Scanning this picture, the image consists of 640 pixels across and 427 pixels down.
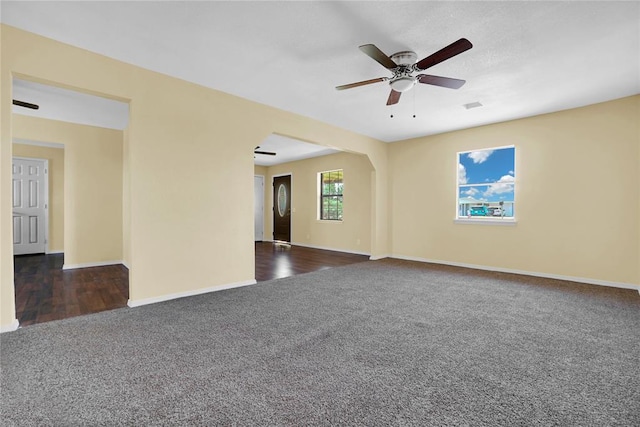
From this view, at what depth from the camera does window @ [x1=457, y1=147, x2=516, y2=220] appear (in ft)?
17.2

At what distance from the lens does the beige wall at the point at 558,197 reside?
4.14m

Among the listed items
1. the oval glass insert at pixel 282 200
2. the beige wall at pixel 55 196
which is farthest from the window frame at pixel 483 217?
the beige wall at pixel 55 196

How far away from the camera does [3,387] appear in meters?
1.78

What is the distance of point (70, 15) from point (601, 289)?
6748 millimetres

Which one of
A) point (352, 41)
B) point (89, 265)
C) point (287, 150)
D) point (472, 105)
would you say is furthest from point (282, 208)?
point (352, 41)

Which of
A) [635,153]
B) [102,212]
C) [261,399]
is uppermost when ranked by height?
[635,153]

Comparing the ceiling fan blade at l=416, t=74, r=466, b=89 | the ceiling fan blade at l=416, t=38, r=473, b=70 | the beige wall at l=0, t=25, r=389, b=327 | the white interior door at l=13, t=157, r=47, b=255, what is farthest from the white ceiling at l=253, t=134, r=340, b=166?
the white interior door at l=13, t=157, r=47, b=255

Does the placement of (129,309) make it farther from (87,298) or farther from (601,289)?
(601,289)

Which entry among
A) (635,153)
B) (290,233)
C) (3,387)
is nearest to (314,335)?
(3,387)

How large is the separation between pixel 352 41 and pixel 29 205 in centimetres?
783

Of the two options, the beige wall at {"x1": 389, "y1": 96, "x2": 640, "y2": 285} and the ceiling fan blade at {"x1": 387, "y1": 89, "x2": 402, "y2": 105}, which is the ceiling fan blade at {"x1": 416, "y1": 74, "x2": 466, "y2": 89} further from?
the beige wall at {"x1": 389, "y1": 96, "x2": 640, "y2": 285}

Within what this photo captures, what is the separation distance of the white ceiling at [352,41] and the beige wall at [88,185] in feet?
10.5

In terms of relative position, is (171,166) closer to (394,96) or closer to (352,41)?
(352,41)

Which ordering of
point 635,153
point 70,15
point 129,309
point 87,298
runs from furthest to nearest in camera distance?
point 635,153, point 87,298, point 129,309, point 70,15
